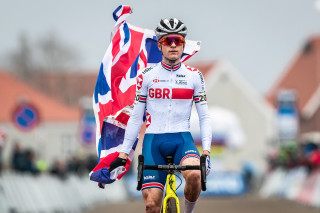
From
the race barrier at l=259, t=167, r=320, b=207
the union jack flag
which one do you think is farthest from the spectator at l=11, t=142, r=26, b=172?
the union jack flag

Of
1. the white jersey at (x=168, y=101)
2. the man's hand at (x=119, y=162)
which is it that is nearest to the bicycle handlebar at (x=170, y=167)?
the man's hand at (x=119, y=162)

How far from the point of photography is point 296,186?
30938 mm

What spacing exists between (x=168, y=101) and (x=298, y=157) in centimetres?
2329

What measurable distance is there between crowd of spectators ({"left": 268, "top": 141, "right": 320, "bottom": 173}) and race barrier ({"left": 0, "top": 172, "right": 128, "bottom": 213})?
7329 millimetres

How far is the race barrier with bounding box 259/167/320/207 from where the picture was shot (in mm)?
25842

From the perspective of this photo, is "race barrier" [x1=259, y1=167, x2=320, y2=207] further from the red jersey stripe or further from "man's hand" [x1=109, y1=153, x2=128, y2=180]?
"man's hand" [x1=109, y1=153, x2=128, y2=180]

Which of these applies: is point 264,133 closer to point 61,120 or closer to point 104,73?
point 61,120

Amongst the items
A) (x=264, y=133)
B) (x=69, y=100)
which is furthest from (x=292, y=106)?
(x=69, y=100)

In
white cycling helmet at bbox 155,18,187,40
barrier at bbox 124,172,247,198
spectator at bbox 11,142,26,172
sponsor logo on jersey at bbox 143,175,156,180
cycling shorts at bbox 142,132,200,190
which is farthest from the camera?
barrier at bbox 124,172,247,198

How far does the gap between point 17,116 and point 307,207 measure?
29.1 feet

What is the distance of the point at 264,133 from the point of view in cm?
7956

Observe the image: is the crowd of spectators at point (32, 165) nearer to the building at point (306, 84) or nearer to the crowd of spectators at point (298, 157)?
the crowd of spectators at point (298, 157)

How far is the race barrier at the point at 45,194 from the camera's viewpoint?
64.7ft

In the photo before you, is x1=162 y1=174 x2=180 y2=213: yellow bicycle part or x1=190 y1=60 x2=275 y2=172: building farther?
x1=190 y1=60 x2=275 y2=172: building
